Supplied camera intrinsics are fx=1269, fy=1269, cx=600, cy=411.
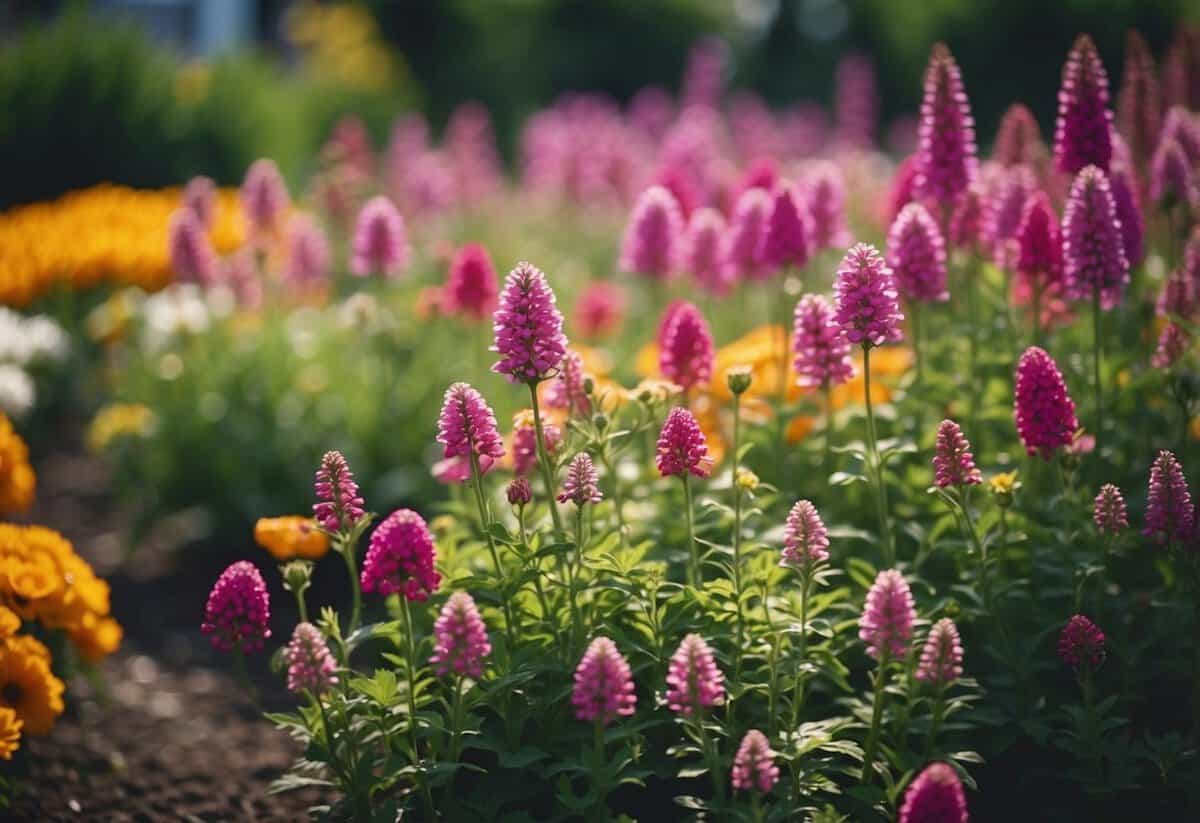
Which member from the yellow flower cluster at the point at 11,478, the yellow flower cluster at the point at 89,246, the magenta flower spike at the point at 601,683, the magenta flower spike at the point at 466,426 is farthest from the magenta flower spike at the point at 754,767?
the yellow flower cluster at the point at 89,246

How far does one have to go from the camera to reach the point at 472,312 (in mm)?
4414

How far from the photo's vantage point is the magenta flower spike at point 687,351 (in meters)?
3.44

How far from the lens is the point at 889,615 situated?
253 cm

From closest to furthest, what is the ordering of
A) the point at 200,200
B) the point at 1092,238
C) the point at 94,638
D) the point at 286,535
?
the point at 1092,238 < the point at 286,535 < the point at 94,638 < the point at 200,200

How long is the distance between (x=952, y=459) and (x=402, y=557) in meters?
1.19

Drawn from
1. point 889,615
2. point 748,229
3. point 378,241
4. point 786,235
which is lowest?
point 889,615

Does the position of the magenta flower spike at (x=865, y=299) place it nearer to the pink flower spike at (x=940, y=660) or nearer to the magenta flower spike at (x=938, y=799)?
the pink flower spike at (x=940, y=660)

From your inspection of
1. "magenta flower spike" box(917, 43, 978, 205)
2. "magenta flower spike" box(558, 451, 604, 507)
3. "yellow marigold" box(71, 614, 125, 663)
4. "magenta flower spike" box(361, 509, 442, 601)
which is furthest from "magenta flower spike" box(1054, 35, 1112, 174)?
"yellow marigold" box(71, 614, 125, 663)

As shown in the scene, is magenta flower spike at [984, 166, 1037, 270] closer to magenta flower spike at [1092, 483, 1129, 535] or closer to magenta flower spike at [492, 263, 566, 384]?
magenta flower spike at [1092, 483, 1129, 535]

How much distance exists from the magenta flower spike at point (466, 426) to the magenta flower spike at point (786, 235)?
1367 mm

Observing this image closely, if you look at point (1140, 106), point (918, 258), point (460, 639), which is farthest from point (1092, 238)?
point (460, 639)

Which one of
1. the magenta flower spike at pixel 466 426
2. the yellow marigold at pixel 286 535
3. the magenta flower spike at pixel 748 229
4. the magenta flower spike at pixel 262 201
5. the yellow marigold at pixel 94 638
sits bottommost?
the yellow marigold at pixel 94 638

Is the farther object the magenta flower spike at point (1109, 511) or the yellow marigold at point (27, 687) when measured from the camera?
the yellow marigold at point (27, 687)

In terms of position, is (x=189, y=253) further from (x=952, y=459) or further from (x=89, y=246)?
(x=952, y=459)
